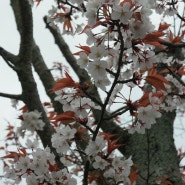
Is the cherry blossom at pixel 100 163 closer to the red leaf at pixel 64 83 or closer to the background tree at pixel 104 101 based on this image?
the background tree at pixel 104 101

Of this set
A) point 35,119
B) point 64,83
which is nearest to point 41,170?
point 64,83

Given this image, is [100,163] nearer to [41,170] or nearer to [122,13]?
[41,170]

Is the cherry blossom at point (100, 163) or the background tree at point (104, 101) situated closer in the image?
the background tree at point (104, 101)

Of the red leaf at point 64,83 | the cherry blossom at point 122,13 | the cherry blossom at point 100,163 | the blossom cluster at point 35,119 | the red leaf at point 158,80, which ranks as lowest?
the cherry blossom at point 100,163

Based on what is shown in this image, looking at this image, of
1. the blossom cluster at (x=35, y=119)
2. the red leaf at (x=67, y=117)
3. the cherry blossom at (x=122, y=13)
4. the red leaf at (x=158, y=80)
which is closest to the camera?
the cherry blossom at (x=122, y=13)

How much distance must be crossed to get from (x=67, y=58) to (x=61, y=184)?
227 cm

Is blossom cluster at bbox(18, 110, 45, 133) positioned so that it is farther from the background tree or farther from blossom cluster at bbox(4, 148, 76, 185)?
blossom cluster at bbox(4, 148, 76, 185)

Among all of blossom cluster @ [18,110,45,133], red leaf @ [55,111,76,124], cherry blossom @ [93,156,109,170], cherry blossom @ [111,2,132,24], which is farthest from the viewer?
blossom cluster @ [18,110,45,133]

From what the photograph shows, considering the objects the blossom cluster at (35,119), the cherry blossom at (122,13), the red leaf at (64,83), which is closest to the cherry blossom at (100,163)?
the red leaf at (64,83)

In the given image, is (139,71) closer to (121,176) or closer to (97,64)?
(97,64)

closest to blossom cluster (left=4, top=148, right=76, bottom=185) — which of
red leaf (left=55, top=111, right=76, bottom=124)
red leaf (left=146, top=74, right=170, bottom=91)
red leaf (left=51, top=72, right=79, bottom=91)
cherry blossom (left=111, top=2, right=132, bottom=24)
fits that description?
red leaf (left=55, top=111, right=76, bottom=124)

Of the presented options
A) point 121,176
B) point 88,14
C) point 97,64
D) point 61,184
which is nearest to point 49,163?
point 61,184

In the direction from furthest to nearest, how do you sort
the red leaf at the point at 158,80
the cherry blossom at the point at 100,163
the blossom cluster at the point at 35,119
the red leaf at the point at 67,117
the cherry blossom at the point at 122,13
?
the blossom cluster at the point at 35,119 < the cherry blossom at the point at 100,163 < the red leaf at the point at 67,117 < the red leaf at the point at 158,80 < the cherry blossom at the point at 122,13

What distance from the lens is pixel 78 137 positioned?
166 centimetres
